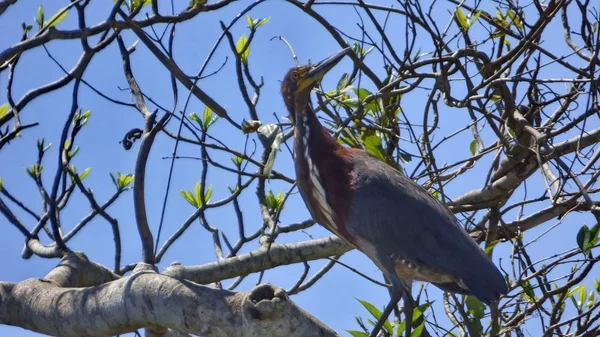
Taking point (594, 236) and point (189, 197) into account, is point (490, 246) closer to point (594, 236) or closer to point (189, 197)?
point (594, 236)

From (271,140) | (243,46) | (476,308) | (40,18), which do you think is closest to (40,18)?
(40,18)

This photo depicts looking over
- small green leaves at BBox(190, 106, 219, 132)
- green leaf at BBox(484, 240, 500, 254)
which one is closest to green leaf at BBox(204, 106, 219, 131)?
small green leaves at BBox(190, 106, 219, 132)

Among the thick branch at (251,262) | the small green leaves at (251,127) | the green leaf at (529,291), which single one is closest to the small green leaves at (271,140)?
the small green leaves at (251,127)

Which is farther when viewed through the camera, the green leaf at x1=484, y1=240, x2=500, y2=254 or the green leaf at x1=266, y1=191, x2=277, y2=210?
the green leaf at x1=266, y1=191, x2=277, y2=210

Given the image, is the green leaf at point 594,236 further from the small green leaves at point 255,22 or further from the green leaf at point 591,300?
the small green leaves at point 255,22

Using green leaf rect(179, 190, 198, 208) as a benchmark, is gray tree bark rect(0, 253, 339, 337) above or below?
below

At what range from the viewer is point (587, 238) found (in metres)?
3.39

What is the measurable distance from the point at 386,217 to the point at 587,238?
2.78 feet

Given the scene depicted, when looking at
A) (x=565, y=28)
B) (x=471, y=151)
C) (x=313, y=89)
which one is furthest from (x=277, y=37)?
(x=565, y=28)

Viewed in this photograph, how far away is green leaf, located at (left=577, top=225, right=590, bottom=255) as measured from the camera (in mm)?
3383

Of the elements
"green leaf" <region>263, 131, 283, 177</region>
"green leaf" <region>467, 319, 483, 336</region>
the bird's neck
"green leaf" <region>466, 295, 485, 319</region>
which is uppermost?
the bird's neck

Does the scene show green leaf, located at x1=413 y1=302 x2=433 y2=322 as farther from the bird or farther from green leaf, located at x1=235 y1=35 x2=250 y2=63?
green leaf, located at x1=235 y1=35 x2=250 y2=63

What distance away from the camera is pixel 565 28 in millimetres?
3914

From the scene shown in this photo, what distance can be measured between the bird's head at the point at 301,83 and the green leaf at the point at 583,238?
130 cm
